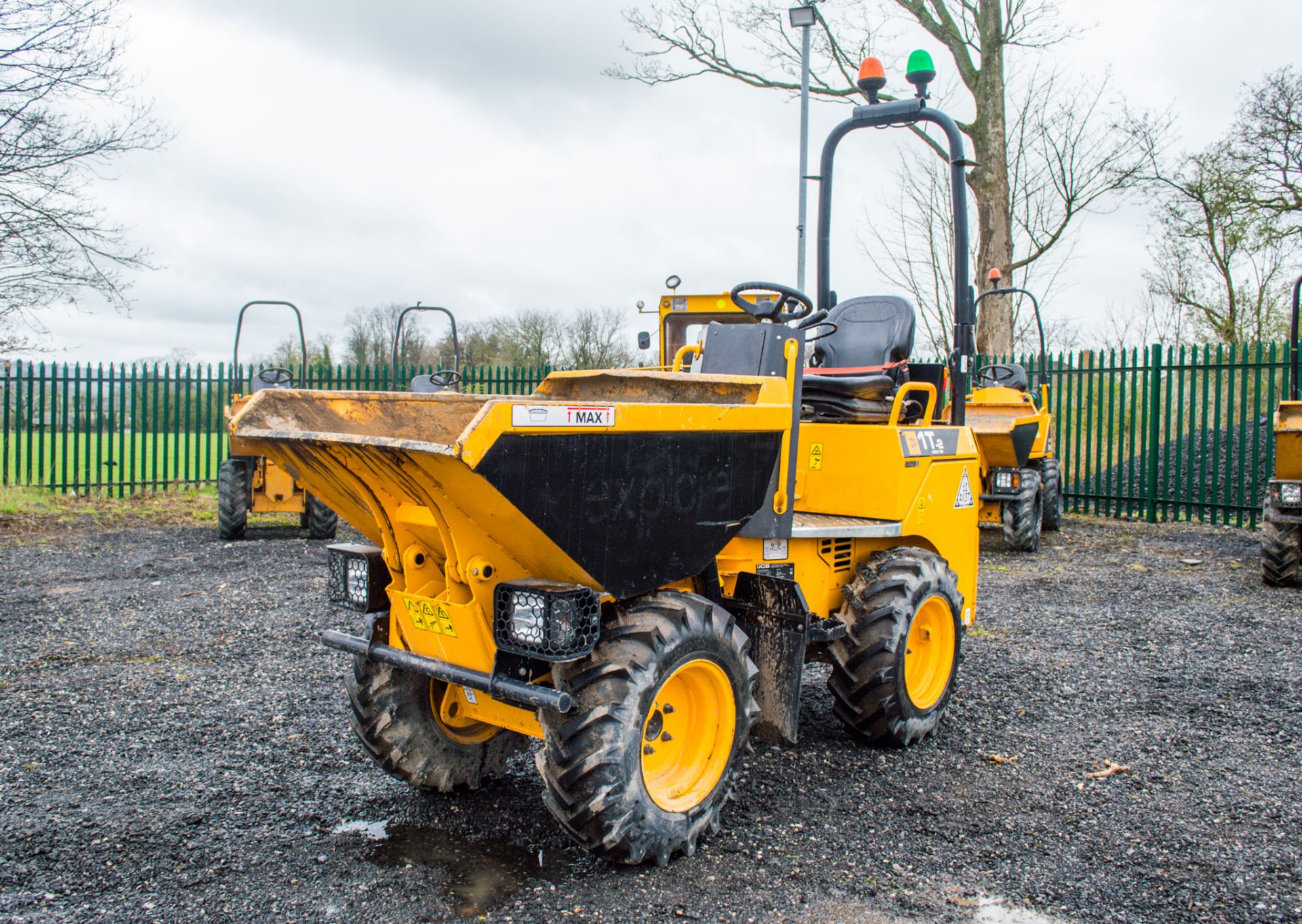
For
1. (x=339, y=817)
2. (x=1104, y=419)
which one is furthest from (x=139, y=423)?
(x=1104, y=419)

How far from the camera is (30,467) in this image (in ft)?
49.2

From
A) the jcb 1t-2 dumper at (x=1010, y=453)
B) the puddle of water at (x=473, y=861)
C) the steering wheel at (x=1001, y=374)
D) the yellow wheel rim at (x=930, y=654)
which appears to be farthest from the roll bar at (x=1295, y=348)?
the puddle of water at (x=473, y=861)

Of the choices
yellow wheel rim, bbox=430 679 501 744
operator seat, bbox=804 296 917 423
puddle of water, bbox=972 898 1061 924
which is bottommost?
puddle of water, bbox=972 898 1061 924

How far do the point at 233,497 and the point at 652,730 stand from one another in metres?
8.91

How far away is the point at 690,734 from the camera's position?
149 inches

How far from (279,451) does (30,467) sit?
1406 cm

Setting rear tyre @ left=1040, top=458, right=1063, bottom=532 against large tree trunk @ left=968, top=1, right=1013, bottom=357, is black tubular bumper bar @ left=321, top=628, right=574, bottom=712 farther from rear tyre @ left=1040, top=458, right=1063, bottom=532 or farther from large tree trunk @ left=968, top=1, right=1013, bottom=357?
large tree trunk @ left=968, top=1, right=1013, bottom=357

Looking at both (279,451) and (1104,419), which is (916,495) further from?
(1104,419)

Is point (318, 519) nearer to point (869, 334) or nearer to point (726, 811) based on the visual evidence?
point (869, 334)

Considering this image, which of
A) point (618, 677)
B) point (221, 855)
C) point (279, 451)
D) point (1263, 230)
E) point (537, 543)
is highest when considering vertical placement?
point (1263, 230)

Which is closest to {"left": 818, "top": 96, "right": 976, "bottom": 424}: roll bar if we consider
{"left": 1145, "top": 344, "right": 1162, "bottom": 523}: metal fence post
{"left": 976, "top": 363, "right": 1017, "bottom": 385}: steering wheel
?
{"left": 976, "top": 363, "right": 1017, "bottom": 385}: steering wheel

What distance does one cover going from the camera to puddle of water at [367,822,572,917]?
3307 millimetres

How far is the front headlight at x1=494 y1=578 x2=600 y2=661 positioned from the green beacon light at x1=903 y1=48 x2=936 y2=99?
3.12 m

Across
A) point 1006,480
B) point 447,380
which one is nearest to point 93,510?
point 447,380
